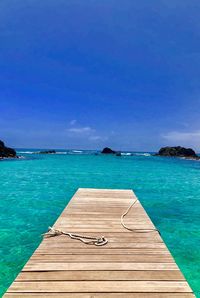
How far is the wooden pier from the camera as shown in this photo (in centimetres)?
370

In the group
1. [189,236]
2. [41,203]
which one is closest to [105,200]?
[189,236]

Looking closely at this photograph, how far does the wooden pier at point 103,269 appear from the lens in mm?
3703

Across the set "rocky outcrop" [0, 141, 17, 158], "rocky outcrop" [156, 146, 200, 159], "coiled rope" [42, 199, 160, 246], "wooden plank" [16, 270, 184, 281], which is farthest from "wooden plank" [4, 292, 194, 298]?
"rocky outcrop" [156, 146, 200, 159]

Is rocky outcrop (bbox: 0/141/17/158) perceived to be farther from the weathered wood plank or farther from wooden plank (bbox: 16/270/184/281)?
the weathered wood plank

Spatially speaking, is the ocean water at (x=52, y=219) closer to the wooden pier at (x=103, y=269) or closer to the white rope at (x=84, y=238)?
the white rope at (x=84, y=238)

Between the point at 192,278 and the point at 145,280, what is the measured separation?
3654 millimetres

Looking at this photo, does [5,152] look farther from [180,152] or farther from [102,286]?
[180,152]

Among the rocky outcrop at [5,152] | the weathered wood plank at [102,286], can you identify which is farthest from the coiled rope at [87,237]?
the rocky outcrop at [5,152]

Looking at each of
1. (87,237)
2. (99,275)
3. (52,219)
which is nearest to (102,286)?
(99,275)

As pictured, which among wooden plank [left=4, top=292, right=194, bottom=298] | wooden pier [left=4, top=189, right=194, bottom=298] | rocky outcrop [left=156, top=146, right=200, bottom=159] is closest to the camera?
wooden plank [left=4, top=292, right=194, bottom=298]

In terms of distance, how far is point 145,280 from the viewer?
4.04 meters

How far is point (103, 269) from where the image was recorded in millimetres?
4359

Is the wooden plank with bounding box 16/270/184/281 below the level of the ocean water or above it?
above

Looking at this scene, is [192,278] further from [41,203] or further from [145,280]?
[41,203]
